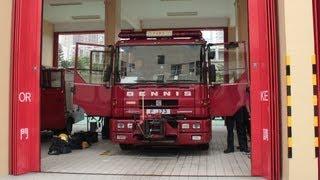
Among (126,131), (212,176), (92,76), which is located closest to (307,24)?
(212,176)

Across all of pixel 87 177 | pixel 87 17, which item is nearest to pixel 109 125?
pixel 87 177

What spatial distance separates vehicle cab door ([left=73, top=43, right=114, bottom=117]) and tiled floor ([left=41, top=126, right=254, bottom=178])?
3.65ft

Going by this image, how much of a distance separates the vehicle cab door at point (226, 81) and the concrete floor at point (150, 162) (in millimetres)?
1083

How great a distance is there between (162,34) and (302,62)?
5.48 m

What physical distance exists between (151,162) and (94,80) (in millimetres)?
2763

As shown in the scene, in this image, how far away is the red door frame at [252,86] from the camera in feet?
23.0

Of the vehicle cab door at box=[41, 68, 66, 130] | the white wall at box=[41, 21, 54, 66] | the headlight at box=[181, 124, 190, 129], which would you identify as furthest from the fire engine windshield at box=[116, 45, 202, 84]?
the white wall at box=[41, 21, 54, 66]

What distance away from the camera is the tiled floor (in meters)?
8.50

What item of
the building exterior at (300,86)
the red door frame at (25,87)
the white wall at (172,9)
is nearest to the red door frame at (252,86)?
the red door frame at (25,87)

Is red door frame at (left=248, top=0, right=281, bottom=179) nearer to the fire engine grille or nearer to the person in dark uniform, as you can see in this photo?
the fire engine grille

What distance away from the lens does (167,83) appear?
10.8m

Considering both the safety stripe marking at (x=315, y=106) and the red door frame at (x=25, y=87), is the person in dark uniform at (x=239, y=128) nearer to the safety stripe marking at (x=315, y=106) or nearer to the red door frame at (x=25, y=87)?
the red door frame at (x=25, y=87)

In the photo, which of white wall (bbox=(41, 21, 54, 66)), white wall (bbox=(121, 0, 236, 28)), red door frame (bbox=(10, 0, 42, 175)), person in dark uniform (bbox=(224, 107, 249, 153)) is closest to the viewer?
red door frame (bbox=(10, 0, 42, 175))

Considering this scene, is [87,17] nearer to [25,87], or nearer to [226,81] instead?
[226,81]
